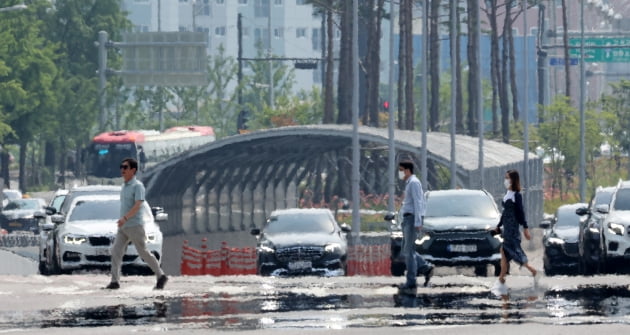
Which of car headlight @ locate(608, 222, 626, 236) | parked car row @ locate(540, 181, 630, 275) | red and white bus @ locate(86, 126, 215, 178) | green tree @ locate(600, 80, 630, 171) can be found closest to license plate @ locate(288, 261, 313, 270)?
parked car row @ locate(540, 181, 630, 275)

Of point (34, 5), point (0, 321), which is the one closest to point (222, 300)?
point (0, 321)

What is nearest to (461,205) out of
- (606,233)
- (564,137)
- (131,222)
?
(606,233)

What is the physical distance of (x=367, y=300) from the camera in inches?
979

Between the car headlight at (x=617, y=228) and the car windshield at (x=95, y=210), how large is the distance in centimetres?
876

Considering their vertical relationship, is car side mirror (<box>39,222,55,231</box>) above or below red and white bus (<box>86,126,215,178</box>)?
above

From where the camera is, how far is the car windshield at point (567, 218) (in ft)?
137

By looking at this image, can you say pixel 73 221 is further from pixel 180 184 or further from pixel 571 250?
pixel 180 184

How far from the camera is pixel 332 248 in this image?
35.9 meters

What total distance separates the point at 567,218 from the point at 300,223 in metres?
7.25

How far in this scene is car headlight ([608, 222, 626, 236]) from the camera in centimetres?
3164

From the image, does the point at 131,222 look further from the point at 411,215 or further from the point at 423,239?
the point at 423,239

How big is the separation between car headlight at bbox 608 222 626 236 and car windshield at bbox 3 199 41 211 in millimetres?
51968

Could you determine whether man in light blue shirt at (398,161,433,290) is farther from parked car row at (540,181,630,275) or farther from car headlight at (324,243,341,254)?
car headlight at (324,243,341,254)

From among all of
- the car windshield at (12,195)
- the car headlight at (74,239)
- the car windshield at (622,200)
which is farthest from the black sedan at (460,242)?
the car windshield at (12,195)
